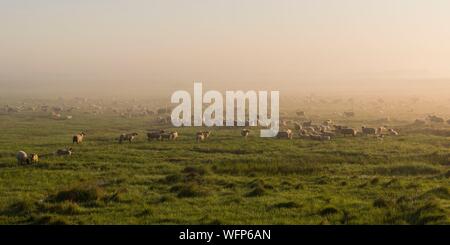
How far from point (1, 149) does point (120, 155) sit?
10487 millimetres

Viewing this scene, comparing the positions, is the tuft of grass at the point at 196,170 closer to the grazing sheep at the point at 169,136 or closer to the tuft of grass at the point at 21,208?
the tuft of grass at the point at 21,208

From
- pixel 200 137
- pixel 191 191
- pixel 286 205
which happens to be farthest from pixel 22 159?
pixel 286 205

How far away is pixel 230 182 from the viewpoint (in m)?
25.4

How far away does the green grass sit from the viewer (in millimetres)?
17891

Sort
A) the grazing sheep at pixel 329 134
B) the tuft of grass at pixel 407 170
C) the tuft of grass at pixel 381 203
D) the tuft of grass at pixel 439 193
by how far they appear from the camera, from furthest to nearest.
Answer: the grazing sheep at pixel 329 134 < the tuft of grass at pixel 407 170 < the tuft of grass at pixel 439 193 < the tuft of grass at pixel 381 203

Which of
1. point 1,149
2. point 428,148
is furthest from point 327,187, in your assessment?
point 1,149

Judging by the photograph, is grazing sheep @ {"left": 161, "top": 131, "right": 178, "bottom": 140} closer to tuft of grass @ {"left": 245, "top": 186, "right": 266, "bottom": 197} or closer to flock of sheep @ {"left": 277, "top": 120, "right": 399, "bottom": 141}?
flock of sheep @ {"left": 277, "top": 120, "right": 399, "bottom": 141}

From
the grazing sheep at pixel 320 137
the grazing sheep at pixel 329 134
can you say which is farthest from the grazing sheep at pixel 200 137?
the grazing sheep at pixel 329 134

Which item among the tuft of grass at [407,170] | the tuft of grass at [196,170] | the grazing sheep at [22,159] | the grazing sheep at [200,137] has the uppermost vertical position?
the grazing sheep at [200,137]

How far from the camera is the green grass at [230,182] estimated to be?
1789 cm

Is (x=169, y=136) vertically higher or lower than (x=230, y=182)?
higher

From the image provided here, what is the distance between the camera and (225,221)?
16.9m

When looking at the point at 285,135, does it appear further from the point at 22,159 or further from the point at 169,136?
the point at 22,159

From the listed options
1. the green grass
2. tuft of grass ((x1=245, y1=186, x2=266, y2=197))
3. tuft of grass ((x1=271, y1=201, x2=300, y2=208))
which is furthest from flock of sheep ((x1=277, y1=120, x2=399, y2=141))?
tuft of grass ((x1=271, y1=201, x2=300, y2=208))
